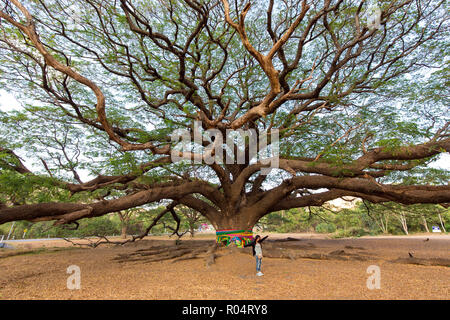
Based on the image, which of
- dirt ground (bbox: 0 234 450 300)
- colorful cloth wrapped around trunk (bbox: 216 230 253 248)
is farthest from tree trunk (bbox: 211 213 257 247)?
dirt ground (bbox: 0 234 450 300)

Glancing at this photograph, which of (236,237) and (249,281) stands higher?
(236,237)

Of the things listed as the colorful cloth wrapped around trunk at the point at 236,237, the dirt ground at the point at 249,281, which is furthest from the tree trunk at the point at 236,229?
the dirt ground at the point at 249,281

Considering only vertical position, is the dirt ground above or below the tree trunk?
below

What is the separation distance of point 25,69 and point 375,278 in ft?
37.3

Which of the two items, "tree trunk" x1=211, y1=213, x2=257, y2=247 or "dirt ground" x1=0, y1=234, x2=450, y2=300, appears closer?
"dirt ground" x1=0, y1=234, x2=450, y2=300

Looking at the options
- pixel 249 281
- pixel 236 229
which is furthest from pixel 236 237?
pixel 249 281

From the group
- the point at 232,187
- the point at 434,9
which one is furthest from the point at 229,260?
the point at 434,9

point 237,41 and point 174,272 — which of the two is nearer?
point 174,272

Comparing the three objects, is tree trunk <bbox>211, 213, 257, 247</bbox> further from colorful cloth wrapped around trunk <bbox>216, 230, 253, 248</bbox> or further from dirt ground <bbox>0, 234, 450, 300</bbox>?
dirt ground <bbox>0, 234, 450, 300</bbox>

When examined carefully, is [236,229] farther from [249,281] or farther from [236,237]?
[249,281]

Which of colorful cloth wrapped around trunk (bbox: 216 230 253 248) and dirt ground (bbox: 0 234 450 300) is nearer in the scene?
dirt ground (bbox: 0 234 450 300)

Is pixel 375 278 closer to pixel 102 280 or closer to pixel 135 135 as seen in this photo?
pixel 102 280

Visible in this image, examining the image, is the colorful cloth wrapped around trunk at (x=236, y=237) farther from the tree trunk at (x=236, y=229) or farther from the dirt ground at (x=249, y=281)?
the dirt ground at (x=249, y=281)
